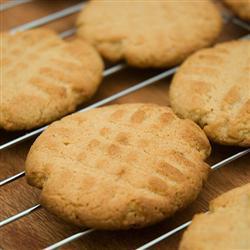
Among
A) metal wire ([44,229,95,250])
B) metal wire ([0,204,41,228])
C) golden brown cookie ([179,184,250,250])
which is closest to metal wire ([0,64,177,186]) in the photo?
metal wire ([0,204,41,228])

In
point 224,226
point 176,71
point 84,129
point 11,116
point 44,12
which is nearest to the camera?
point 224,226

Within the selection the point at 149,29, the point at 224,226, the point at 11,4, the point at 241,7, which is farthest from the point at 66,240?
the point at 11,4

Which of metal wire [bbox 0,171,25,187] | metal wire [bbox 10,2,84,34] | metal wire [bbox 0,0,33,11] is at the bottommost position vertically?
metal wire [bbox 0,171,25,187]

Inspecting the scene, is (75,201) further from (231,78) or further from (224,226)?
(231,78)

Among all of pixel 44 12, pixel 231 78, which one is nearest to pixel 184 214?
pixel 231 78

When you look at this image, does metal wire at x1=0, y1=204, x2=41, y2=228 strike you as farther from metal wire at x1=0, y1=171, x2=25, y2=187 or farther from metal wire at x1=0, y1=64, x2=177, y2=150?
metal wire at x1=0, y1=64, x2=177, y2=150

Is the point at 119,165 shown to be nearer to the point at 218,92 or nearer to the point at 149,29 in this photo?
the point at 218,92
